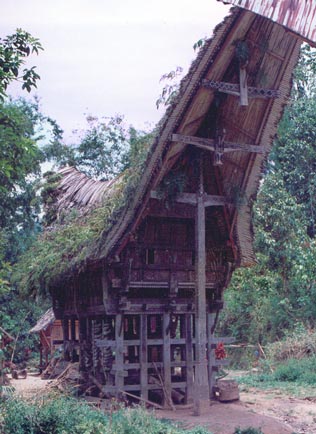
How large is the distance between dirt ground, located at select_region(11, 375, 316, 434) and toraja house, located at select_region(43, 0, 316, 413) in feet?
1.70

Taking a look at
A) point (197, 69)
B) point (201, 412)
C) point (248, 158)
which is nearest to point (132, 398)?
point (201, 412)

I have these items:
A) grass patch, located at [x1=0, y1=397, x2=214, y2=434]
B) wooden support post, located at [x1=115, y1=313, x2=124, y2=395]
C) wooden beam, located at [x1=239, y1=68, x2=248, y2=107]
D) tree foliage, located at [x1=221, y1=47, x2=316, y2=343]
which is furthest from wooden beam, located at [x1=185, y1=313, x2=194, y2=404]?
tree foliage, located at [x1=221, y1=47, x2=316, y2=343]

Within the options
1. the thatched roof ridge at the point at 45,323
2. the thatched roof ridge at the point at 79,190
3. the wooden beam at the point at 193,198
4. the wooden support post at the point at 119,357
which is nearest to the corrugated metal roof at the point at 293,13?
the wooden beam at the point at 193,198

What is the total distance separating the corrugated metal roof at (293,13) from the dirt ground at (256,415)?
7273mm

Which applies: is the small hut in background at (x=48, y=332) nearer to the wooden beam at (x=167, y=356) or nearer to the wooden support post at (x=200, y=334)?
the wooden beam at (x=167, y=356)

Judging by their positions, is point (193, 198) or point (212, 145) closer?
point (212, 145)

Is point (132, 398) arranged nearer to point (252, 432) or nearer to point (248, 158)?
point (252, 432)

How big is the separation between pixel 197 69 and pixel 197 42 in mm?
440

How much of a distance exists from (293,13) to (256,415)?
29.8ft

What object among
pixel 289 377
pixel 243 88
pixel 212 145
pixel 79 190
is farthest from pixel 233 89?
pixel 289 377

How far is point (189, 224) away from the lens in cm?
1352

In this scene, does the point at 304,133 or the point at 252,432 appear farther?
the point at 304,133

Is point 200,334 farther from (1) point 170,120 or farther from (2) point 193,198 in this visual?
(1) point 170,120

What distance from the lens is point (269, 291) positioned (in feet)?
78.0
